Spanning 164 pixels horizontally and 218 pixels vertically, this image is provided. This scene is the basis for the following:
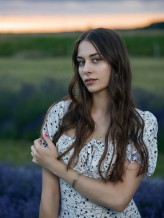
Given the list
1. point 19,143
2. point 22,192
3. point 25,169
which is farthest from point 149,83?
point 22,192

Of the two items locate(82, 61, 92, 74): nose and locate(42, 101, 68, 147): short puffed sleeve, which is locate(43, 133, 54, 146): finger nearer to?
locate(42, 101, 68, 147): short puffed sleeve

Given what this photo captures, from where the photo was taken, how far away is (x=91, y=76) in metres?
2.46

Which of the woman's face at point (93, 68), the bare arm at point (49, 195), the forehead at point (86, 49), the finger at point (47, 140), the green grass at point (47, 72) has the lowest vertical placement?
the green grass at point (47, 72)

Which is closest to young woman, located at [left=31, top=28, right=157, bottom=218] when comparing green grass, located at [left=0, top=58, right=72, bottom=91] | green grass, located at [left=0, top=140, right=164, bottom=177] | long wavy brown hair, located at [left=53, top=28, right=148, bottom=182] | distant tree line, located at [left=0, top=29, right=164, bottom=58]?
long wavy brown hair, located at [left=53, top=28, right=148, bottom=182]

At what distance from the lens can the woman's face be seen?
2453 mm

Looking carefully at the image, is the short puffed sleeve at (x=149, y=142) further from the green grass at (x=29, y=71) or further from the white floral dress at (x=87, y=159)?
the green grass at (x=29, y=71)

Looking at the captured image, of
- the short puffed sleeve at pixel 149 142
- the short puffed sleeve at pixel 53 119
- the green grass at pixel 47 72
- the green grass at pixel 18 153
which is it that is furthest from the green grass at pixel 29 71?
the short puffed sleeve at pixel 149 142

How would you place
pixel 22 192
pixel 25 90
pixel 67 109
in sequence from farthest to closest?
pixel 25 90
pixel 22 192
pixel 67 109

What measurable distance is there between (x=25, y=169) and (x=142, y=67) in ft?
17.0

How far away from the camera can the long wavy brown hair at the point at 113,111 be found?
246cm

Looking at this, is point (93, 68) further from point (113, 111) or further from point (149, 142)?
point (149, 142)

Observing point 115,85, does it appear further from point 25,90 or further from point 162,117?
point 25,90

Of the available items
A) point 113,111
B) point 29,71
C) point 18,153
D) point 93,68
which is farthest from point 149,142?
point 29,71

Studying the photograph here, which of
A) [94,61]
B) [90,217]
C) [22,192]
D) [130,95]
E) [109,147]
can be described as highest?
[94,61]
